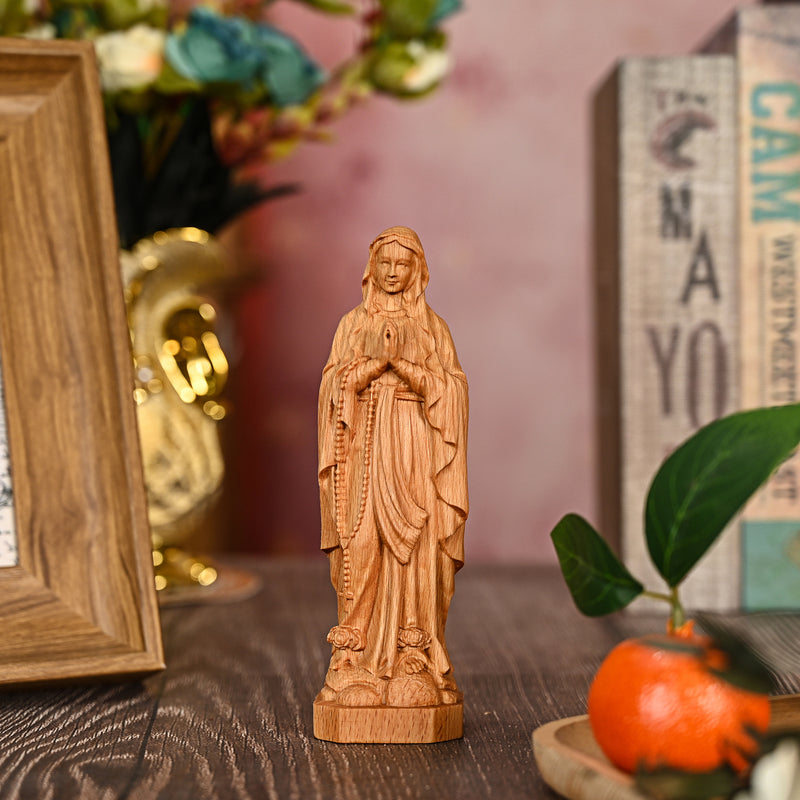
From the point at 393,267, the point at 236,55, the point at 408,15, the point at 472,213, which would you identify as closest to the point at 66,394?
the point at 393,267

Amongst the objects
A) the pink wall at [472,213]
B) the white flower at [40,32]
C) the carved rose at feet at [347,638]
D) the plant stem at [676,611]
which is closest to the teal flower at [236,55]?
the white flower at [40,32]

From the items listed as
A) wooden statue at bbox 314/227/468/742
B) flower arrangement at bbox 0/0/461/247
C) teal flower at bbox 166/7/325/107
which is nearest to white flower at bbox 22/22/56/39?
flower arrangement at bbox 0/0/461/247

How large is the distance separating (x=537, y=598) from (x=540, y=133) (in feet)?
1.66

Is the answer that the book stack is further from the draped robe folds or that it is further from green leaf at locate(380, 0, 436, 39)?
the draped robe folds

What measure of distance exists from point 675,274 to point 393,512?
1.23 ft

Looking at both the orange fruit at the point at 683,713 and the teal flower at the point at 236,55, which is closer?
the orange fruit at the point at 683,713

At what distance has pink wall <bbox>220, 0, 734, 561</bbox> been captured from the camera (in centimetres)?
108

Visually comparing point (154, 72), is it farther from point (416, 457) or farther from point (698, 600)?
point (698, 600)

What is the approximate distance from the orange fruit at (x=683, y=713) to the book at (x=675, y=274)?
40 cm

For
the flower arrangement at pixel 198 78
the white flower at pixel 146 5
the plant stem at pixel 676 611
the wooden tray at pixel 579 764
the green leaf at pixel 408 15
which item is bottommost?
the wooden tray at pixel 579 764

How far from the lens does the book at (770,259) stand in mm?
803

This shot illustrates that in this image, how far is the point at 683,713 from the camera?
41cm

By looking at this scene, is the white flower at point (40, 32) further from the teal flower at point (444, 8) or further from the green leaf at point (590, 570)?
the green leaf at point (590, 570)

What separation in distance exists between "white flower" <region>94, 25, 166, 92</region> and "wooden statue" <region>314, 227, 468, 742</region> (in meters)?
0.35
